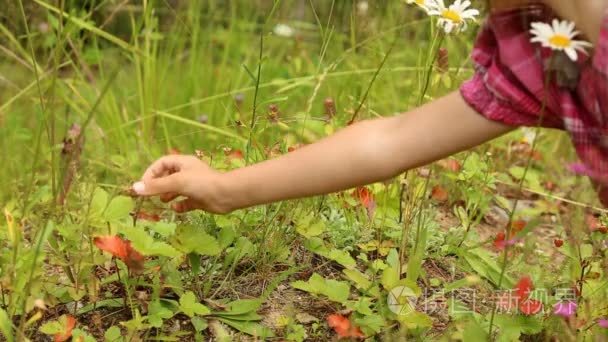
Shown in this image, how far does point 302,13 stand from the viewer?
186 inches

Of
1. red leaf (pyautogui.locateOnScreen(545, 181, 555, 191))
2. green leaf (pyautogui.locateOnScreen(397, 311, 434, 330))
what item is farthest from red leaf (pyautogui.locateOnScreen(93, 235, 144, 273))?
red leaf (pyautogui.locateOnScreen(545, 181, 555, 191))

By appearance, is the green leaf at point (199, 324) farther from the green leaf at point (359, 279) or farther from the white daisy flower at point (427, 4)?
the white daisy flower at point (427, 4)

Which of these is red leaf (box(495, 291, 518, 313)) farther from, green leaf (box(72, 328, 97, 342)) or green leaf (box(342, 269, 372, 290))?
green leaf (box(72, 328, 97, 342))

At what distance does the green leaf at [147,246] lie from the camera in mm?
1442

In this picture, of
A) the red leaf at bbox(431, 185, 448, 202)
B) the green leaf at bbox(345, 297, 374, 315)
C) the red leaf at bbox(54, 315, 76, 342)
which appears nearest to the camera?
the red leaf at bbox(54, 315, 76, 342)

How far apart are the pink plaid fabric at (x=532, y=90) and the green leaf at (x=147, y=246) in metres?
0.57

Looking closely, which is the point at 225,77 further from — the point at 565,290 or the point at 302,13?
the point at 565,290

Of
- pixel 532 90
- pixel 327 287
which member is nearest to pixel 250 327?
pixel 327 287

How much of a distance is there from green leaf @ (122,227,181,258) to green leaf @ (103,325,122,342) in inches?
5.2

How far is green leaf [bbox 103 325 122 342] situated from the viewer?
4.62ft

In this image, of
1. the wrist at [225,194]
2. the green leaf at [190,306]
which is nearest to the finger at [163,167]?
the wrist at [225,194]

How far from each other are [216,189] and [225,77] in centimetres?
198

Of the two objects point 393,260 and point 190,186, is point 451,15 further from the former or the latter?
point 190,186

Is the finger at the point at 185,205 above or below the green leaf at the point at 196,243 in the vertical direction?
above
